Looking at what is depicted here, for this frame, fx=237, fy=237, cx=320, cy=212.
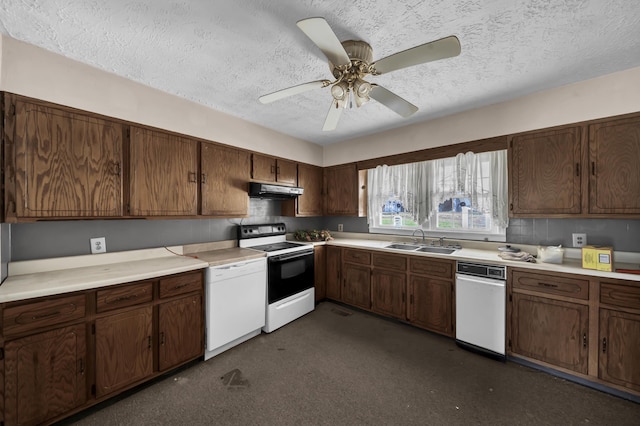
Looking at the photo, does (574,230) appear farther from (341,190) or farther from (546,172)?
(341,190)

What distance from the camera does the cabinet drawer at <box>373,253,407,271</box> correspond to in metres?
2.87

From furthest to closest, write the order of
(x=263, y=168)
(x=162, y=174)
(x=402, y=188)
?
(x=402, y=188), (x=263, y=168), (x=162, y=174)

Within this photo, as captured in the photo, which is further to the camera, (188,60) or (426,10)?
(188,60)

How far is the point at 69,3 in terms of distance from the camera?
1.31 metres

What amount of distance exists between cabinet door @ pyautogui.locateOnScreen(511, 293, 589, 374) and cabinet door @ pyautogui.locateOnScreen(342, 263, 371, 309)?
153cm

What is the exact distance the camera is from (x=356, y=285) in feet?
10.9

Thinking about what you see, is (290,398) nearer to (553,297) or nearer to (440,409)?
(440,409)

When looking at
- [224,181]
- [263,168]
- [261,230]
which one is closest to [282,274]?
[261,230]

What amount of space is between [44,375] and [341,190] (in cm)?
354

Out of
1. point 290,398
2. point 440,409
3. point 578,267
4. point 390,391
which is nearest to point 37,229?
point 290,398

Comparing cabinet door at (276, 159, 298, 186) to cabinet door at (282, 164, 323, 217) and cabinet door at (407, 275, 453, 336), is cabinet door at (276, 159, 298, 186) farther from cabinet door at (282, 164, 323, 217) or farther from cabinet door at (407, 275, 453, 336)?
cabinet door at (407, 275, 453, 336)

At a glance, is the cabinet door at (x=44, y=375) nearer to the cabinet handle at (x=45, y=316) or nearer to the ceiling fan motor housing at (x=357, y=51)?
the cabinet handle at (x=45, y=316)

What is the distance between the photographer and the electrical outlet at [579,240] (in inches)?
88.5

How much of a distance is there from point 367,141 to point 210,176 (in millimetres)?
2348
